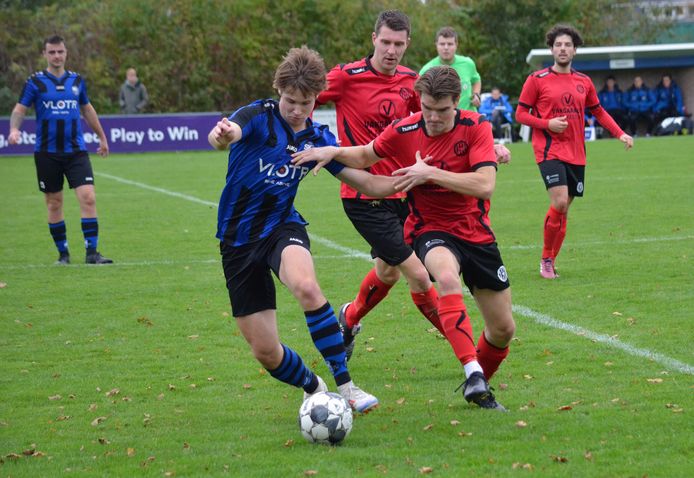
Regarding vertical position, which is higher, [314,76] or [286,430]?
[314,76]

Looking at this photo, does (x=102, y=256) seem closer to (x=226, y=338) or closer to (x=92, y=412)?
(x=226, y=338)

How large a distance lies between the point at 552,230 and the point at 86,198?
516 cm

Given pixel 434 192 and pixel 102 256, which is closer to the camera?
pixel 434 192

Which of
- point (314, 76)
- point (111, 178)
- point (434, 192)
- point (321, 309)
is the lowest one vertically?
point (111, 178)

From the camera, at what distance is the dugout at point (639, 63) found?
36.3 meters

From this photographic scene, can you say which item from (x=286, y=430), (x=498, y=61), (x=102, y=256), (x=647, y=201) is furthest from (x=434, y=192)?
(x=498, y=61)

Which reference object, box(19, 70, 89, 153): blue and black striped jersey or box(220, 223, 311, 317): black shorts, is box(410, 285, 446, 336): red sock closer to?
box(220, 223, 311, 317): black shorts

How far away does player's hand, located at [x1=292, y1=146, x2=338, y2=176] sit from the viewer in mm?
5852

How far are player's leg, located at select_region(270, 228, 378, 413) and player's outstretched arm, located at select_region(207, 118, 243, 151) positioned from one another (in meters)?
0.64

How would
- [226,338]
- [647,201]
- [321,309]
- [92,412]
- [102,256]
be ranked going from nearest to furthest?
[321,309]
[92,412]
[226,338]
[102,256]
[647,201]

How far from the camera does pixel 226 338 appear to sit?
800 centimetres

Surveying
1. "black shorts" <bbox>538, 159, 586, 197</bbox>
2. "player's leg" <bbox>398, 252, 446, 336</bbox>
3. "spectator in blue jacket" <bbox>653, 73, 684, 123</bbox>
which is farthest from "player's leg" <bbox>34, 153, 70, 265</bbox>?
"spectator in blue jacket" <bbox>653, 73, 684, 123</bbox>

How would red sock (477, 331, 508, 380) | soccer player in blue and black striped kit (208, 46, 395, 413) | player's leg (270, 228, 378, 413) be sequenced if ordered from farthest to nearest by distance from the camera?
red sock (477, 331, 508, 380)
soccer player in blue and black striped kit (208, 46, 395, 413)
player's leg (270, 228, 378, 413)

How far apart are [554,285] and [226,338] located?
3262 mm
